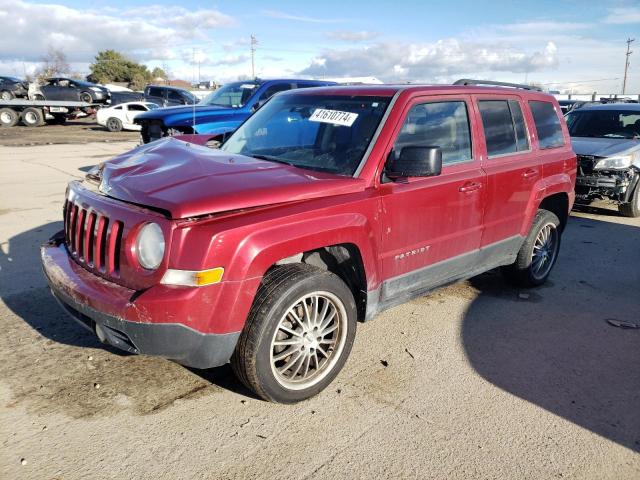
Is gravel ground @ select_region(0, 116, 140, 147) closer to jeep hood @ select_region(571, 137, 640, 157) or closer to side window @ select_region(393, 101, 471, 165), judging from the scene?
jeep hood @ select_region(571, 137, 640, 157)

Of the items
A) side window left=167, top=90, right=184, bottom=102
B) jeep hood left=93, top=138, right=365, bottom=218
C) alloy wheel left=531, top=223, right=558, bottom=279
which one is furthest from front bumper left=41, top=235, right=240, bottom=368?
side window left=167, top=90, right=184, bottom=102

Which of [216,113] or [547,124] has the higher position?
[216,113]

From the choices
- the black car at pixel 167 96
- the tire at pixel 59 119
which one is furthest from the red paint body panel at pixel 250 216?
the tire at pixel 59 119

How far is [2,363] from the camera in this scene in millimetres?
3494

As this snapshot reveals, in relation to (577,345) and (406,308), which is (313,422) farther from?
(577,345)

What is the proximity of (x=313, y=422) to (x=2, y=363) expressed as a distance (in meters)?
2.14

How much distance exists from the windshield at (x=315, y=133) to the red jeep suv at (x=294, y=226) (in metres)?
0.01

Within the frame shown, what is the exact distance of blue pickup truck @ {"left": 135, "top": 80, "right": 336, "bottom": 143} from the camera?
9781 millimetres

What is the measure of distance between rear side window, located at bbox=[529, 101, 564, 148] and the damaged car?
12.0 feet

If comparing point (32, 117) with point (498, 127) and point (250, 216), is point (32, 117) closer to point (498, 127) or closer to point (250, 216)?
point (498, 127)

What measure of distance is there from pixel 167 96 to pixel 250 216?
86.9 feet

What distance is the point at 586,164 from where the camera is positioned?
8352 millimetres

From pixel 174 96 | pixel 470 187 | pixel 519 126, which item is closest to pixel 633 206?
pixel 519 126

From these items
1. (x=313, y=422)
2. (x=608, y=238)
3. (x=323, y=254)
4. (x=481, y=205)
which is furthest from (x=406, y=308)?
(x=608, y=238)
